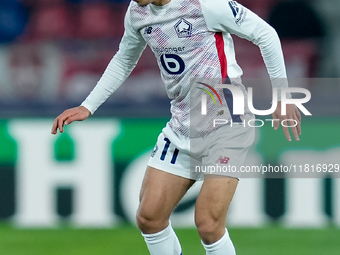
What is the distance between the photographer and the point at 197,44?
2.48m

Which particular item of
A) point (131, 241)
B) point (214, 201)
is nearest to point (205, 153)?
point (214, 201)

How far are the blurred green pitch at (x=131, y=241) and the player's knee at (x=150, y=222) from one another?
124 centimetres

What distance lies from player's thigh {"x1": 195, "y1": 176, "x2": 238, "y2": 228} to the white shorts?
1.7 inches

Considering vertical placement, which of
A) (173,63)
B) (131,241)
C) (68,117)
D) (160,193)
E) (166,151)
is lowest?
(131,241)

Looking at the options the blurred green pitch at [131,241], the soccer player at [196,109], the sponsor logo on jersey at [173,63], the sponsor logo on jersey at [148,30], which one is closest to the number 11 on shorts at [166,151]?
the soccer player at [196,109]

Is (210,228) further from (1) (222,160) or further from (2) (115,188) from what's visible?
(2) (115,188)

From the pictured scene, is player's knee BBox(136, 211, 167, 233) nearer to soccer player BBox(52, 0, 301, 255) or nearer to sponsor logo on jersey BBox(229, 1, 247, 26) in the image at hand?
soccer player BBox(52, 0, 301, 255)

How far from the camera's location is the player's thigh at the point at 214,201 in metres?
2.43

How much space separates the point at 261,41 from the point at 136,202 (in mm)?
2237

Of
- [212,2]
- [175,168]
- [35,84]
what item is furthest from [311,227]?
[35,84]

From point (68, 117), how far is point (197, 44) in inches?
27.1

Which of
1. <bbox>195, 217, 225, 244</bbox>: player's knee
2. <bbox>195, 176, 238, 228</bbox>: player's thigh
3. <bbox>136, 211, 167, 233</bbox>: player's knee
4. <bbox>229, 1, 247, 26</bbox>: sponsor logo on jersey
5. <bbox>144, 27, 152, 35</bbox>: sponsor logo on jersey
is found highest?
<bbox>229, 1, 247, 26</bbox>: sponsor logo on jersey

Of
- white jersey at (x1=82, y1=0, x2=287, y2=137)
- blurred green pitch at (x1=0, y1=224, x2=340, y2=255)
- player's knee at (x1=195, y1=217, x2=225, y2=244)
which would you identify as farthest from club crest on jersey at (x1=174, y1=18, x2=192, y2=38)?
blurred green pitch at (x1=0, y1=224, x2=340, y2=255)

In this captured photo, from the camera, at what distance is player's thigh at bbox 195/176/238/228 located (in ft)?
7.97
